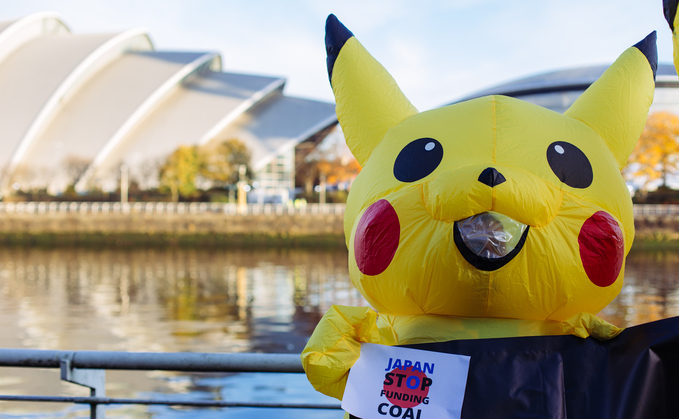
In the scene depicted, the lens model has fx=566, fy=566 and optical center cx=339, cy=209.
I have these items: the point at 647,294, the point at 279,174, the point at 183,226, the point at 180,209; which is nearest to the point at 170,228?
the point at 183,226

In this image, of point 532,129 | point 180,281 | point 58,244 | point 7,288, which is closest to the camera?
point 532,129

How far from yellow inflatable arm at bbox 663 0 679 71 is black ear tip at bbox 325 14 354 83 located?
0.80 meters

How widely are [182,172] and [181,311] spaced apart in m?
22.6

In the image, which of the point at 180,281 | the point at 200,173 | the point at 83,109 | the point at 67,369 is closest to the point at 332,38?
the point at 67,369

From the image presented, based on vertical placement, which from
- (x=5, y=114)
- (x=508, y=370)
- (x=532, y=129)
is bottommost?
(x=508, y=370)

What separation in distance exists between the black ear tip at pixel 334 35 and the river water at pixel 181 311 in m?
4.65

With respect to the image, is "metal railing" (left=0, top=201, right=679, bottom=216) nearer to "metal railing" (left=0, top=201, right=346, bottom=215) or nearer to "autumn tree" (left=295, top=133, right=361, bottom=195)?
"metal railing" (left=0, top=201, right=346, bottom=215)

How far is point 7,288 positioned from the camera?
13.5 metres

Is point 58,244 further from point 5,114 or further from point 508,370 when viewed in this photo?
point 508,370

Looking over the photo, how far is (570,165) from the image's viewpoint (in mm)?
1333

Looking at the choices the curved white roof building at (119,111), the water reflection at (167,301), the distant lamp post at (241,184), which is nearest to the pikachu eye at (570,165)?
the water reflection at (167,301)

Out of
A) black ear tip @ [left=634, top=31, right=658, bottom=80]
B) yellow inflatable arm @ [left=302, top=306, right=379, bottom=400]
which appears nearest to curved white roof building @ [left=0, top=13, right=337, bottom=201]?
black ear tip @ [left=634, top=31, right=658, bottom=80]

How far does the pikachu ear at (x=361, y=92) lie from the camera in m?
1.62

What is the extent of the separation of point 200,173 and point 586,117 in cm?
3323
